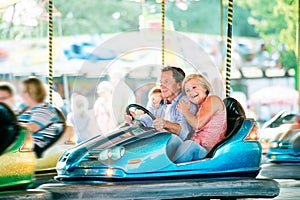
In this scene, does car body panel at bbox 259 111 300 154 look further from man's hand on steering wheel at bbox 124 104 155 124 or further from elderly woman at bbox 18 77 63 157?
man's hand on steering wheel at bbox 124 104 155 124

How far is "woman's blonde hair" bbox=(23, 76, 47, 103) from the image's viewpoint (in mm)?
6555

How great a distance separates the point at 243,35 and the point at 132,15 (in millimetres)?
3581

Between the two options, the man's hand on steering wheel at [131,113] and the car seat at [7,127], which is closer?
the car seat at [7,127]

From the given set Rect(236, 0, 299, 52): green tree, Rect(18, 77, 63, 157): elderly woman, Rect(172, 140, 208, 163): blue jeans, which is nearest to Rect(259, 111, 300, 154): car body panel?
Rect(18, 77, 63, 157): elderly woman

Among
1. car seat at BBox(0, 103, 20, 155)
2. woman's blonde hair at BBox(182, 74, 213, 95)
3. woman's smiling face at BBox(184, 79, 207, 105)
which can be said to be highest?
woman's blonde hair at BBox(182, 74, 213, 95)

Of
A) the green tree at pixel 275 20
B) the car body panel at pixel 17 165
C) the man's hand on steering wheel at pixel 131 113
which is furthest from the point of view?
the green tree at pixel 275 20

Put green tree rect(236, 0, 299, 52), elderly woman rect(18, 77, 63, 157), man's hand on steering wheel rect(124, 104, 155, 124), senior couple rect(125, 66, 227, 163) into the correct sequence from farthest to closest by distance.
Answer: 1. green tree rect(236, 0, 299, 52)
2. elderly woman rect(18, 77, 63, 157)
3. man's hand on steering wheel rect(124, 104, 155, 124)
4. senior couple rect(125, 66, 227, 163)

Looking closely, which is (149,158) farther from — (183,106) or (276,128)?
(276,128)

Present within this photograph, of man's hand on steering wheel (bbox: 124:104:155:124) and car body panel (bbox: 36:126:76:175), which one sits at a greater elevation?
man's hand on steering wheel (bbox: 124:104:155:124)

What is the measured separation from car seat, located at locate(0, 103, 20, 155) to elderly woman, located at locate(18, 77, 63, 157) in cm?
125

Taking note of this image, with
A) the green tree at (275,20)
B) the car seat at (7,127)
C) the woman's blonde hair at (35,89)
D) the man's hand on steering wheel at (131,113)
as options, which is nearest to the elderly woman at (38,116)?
the woman's blonde hair at (35,89)

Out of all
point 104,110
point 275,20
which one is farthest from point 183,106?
point 275,20

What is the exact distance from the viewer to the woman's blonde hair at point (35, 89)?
6555 mm

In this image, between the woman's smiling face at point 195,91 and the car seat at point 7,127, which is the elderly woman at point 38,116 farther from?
the woman's smiling face at point 195,91
